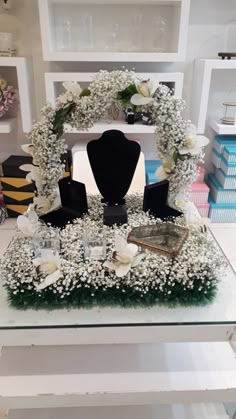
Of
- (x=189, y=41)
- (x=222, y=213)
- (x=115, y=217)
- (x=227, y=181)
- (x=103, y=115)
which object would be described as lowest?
(x=222, y=213)

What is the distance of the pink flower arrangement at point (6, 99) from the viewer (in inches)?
75.2

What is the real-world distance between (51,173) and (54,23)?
4.05ft

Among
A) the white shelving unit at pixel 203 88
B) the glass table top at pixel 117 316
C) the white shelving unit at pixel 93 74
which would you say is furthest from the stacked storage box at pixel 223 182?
the glass table top at pixel 117 316

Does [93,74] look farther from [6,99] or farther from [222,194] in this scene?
[222,194]

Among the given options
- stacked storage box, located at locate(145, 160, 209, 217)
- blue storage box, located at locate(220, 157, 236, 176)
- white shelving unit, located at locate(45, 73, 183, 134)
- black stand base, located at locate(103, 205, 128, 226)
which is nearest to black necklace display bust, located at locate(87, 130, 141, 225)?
black stand base, located at locate(103, 205, 128, 226)

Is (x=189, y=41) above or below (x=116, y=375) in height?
above

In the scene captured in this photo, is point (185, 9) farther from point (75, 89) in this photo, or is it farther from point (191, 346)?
point (191, 346)

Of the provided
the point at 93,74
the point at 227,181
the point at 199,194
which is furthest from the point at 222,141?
the point at 93,74

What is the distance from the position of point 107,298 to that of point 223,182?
142 centimetres

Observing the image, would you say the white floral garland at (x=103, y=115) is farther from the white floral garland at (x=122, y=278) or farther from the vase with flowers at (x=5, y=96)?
the vase with flowers at (x=5, y=96)

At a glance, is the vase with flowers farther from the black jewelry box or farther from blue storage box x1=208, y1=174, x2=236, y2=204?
blue storage box x1=208, y1=174, x2=236, y2=204

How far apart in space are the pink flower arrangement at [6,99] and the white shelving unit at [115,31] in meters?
0.34

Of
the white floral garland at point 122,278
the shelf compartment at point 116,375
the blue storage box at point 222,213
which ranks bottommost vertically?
the blue storage box at point 222,213

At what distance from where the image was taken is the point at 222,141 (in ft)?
6.60
